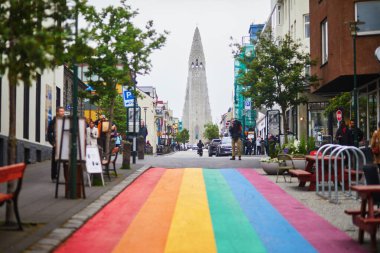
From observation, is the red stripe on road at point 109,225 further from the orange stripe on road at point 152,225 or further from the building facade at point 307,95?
the building facade at point 307,95

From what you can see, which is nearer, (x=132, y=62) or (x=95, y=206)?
(x=95, y=206)

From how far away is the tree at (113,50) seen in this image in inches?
695

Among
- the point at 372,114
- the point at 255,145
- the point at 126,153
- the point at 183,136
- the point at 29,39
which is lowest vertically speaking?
the point at 126,153

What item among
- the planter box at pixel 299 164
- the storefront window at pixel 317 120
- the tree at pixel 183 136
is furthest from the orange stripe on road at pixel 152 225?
the tree at pixel 183 136

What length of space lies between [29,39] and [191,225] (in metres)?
4.79

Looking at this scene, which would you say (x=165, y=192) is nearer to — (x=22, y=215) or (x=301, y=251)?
(x=22, y=215)

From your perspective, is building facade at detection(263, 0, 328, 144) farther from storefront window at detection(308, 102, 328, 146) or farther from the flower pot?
the flower pot

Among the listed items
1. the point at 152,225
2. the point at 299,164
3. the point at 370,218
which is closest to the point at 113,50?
the point at 299,164

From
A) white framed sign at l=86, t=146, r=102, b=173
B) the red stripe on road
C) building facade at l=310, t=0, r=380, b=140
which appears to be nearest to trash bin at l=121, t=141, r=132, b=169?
white framed sign at l=86, t=146, r=102, b=173

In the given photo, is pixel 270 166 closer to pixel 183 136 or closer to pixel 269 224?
pixel 269 224

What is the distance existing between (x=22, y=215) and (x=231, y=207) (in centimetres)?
406

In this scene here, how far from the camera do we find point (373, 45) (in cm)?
2253

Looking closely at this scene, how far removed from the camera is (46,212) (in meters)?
9.95

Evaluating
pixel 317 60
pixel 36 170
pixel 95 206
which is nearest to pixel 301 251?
pixel 95 206
